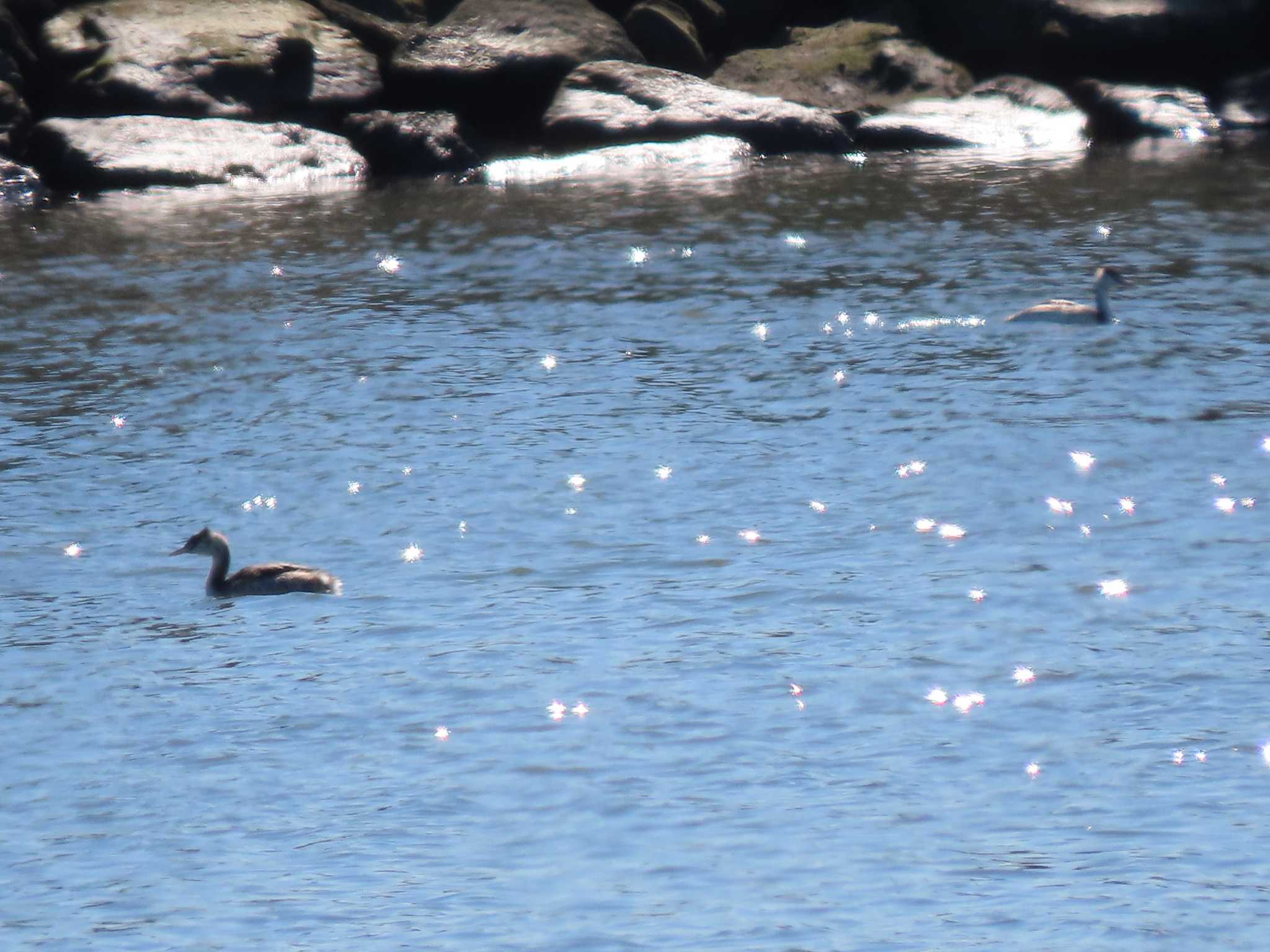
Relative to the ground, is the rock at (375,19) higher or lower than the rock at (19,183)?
higher

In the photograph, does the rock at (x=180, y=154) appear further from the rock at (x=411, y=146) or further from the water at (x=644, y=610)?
the water at (x=644, y=610)

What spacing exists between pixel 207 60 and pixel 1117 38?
18.8m

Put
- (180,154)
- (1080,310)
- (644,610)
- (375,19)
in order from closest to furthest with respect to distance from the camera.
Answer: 1. (644,610)
2. (1080,310)
3. (180,154)
4. (375,19)

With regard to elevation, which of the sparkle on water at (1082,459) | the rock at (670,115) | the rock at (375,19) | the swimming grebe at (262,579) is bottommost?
the rock at (670,115)

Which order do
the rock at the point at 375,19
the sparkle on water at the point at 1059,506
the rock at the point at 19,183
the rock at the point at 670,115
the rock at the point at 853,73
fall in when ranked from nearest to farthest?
the sparkle on water at the point at 1059,506, the rock at the point at 19,183, the rock at the point at 670,115, the rock at the point at 853,73, the rock at the point at 375,19

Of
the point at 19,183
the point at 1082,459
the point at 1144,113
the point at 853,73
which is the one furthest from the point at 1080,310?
the point at 19,183

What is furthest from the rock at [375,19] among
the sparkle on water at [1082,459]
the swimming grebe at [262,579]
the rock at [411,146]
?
the swimming grebe at [262,579]

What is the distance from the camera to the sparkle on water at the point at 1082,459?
62.3ft

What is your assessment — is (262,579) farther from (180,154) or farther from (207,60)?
(207,60)

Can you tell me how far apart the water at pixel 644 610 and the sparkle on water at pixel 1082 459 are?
0.11m

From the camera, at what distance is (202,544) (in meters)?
17.2

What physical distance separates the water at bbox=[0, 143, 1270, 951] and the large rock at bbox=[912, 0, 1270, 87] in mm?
14539

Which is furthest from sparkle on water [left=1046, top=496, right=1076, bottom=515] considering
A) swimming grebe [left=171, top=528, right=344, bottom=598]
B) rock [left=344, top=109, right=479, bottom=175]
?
rock [left=344, top=109, right=479, bottom=175]

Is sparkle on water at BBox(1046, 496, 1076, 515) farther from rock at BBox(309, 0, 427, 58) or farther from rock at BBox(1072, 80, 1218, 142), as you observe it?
rock at BBox(309, 0, 427, 58)
